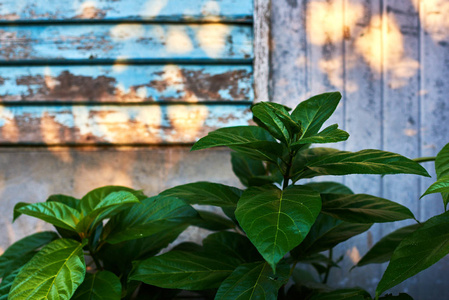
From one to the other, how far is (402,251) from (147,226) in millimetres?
723

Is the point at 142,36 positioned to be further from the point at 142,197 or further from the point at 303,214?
the point at 303,214

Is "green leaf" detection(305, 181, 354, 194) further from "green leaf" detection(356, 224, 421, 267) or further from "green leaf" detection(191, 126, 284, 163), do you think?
"green leaf" detection(191, 126, 284, 163)

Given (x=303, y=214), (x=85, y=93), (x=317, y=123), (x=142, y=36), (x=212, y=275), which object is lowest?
(x=212, y=275)

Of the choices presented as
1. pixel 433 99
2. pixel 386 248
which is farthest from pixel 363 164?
pixel 433 99

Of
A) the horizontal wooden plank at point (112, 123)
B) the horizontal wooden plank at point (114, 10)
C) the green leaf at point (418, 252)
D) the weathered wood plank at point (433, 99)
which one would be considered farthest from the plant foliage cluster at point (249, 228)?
the horizontal wooden plank at point (114, 10)

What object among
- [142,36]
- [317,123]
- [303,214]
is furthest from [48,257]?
[142,36]

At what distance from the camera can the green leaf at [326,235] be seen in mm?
1318

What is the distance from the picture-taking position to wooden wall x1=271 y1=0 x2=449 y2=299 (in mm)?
1940

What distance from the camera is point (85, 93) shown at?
1.89 m

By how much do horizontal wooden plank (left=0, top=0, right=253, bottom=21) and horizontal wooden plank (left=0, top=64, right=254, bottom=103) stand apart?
22cm

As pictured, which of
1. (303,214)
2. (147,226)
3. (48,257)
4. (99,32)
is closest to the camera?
A: (303,214)

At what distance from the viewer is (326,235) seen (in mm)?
1336

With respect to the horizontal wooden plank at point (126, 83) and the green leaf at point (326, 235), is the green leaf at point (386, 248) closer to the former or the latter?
the green leaf at point (326, 235)

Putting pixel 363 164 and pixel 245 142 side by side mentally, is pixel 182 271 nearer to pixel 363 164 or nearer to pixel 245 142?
pixel 245 142
